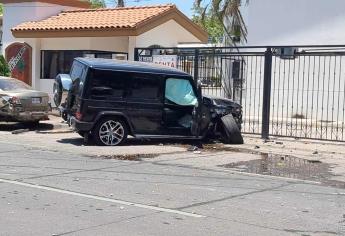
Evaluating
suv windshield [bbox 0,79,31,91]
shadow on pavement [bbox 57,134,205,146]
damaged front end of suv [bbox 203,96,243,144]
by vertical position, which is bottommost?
shadow on pavement [bbox 57,134,205,146]

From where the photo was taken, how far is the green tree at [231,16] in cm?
2603

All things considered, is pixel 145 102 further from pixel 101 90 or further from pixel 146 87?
pixel 101 90

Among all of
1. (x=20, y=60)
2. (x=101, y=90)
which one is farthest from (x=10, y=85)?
(x=20, y=60)

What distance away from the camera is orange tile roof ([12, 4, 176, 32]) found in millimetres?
21688

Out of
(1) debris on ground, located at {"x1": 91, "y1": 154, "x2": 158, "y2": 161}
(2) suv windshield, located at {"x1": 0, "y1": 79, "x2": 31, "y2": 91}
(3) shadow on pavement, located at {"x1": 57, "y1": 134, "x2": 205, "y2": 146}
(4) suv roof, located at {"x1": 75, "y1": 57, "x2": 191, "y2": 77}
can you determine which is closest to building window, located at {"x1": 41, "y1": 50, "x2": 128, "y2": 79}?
(2) suv windshield, located at {"x1": 0, "y1": 79, "x2": 31, "y2": 91}

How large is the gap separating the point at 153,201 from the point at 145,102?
623 centimetres

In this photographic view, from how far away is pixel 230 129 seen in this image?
1486 centimetres

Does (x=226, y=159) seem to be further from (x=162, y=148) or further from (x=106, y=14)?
(x=106, y=14)

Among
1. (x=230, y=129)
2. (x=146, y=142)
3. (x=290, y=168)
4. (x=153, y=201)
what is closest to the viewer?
(x=153, y=201)

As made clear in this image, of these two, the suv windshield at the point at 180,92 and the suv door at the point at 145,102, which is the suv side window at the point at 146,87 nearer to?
the suv door at the point at 145,102

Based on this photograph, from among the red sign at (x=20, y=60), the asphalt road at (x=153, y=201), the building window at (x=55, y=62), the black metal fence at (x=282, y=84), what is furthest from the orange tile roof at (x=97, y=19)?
the asphalt road at (x=153, y=201)

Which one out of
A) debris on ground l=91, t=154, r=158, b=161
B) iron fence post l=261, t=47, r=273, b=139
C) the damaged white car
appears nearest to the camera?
debris on ground l=91, t=154, r=158, b=161

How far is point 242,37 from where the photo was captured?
86.8 feet

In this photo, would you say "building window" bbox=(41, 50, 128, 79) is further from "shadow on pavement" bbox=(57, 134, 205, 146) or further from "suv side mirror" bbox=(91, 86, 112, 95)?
"suv side mirror" bbox=(91, 86, 112, 95)
